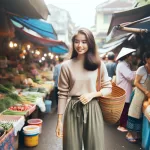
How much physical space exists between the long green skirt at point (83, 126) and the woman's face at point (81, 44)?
659 mm

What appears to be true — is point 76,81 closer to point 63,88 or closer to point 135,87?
point 63,88

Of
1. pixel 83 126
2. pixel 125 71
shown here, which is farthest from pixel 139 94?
pixel 83 126

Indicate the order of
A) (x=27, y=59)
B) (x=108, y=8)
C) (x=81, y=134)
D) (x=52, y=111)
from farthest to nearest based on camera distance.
A: 1. (x=108, y=8)
2. (x=27, y=59)
3. (x=52, y=111)
4. (x=81, y=134)

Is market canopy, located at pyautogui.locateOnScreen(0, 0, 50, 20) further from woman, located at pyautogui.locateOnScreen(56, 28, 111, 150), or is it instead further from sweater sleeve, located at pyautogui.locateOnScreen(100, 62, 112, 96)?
sweater sleeve, located at pyautogui.locateOnScreen(100, 62, 112, 96)

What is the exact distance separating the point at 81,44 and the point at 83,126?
3.62ft

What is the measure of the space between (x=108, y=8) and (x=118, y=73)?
109 feet

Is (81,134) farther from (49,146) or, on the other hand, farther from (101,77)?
(49,146)

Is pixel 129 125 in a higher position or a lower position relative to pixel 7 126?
lower

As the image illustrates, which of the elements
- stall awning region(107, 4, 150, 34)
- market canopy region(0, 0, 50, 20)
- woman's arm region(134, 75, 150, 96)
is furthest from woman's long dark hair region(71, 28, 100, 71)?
woman's arm region(134, 75, 150, 96)

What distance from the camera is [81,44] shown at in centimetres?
278

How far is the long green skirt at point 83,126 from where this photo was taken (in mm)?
2775

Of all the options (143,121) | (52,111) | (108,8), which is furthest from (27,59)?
(108,8)

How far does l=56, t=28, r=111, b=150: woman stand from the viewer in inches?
109

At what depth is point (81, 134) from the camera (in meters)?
2.84
